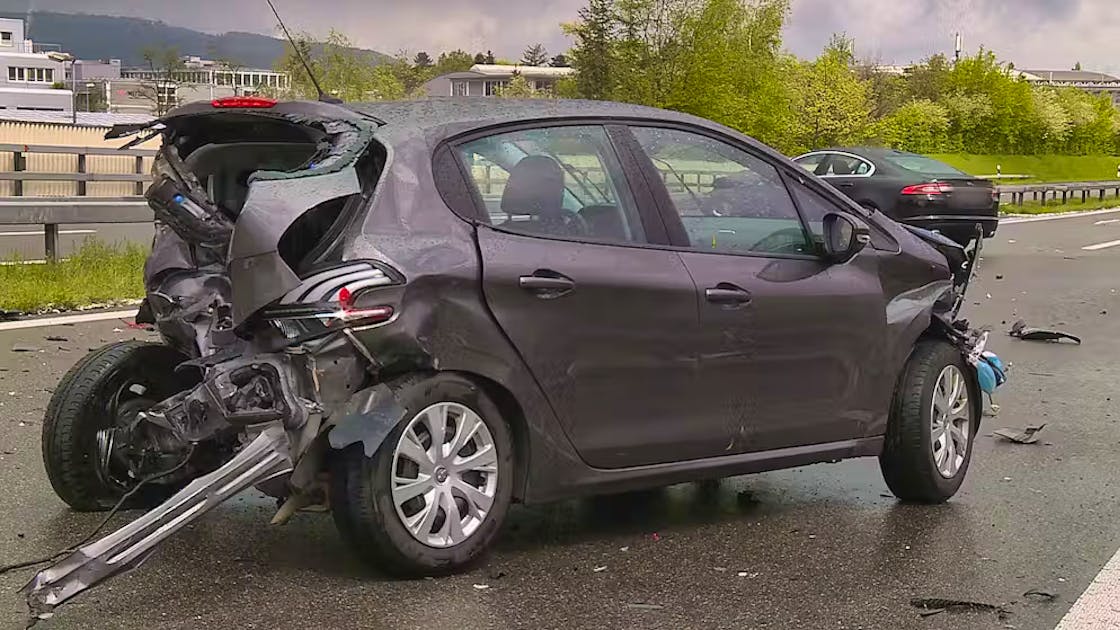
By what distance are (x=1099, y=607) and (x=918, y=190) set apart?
17.9 meters

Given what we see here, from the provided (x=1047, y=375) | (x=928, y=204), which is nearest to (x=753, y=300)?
(x=1047, y=375)

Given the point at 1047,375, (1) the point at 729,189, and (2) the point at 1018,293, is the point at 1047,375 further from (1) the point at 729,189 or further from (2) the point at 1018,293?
(2) the point at 1018,293

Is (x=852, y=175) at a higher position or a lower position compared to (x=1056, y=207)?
higher

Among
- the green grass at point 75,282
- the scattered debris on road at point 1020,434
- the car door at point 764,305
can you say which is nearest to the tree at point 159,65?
the green grass at point 75,282

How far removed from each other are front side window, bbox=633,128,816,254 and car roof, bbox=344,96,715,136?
0.42 feet

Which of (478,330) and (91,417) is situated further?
(91,417)

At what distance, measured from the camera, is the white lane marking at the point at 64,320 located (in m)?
11.2

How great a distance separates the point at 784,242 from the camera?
243 inches

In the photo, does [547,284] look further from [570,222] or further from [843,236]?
[843,236]

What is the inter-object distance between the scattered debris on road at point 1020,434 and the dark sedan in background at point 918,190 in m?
13.3

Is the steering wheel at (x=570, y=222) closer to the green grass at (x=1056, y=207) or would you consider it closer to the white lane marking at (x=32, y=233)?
the white lane marking at (x=32, y=233)

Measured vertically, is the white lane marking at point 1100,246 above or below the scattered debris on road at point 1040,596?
above

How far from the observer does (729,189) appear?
612 cm

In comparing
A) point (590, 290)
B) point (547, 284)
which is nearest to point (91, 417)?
point (547, 284)
